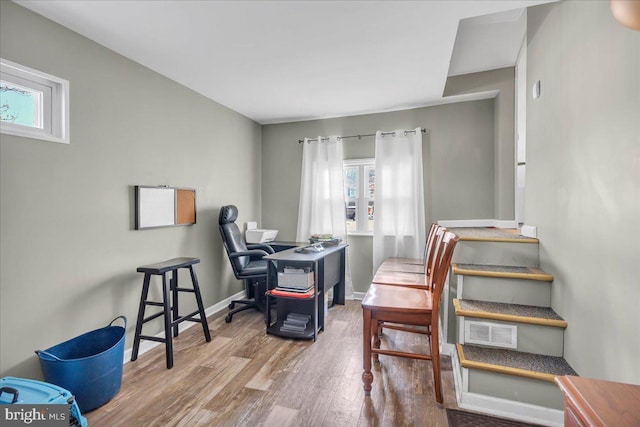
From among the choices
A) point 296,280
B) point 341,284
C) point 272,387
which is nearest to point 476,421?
point 272,387

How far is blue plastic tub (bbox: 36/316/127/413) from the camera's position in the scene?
66.0 inches

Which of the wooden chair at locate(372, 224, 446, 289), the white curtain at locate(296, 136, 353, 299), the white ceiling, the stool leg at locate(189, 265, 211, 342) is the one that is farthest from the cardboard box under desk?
the white ceiling

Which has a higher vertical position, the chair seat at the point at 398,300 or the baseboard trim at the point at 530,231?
the baseboard trim at the point at 530,231

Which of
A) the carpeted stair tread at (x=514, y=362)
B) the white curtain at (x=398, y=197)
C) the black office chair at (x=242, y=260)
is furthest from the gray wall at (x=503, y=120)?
the black office chair at (x=242, y=260)

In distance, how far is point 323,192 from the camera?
13.0 ft

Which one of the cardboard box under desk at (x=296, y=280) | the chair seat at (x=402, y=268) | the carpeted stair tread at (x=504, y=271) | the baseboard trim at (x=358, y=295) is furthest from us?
the baseboard trim at (x=358, y=295)

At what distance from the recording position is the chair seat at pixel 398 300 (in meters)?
1.87

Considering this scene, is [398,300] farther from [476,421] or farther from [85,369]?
[85,369]

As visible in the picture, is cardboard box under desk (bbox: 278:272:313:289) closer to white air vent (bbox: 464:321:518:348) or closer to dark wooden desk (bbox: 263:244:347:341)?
dark wooden desk (bbox: 263:244:347:341)

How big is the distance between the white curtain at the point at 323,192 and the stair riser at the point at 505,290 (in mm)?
1910

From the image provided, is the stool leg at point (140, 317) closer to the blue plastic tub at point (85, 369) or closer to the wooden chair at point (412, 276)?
the blue plastic tub at point (85, 369)

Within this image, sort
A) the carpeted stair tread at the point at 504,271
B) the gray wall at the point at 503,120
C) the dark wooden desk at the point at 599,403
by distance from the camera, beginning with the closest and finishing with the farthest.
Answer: the dark wooden desk at the point at 599,403 < the carpeted stair tread at the point at 504,271 < the gray wall at the point at 503,120

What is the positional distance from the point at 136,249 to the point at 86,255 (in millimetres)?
394

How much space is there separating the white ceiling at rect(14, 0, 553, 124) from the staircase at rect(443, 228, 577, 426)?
158cm
